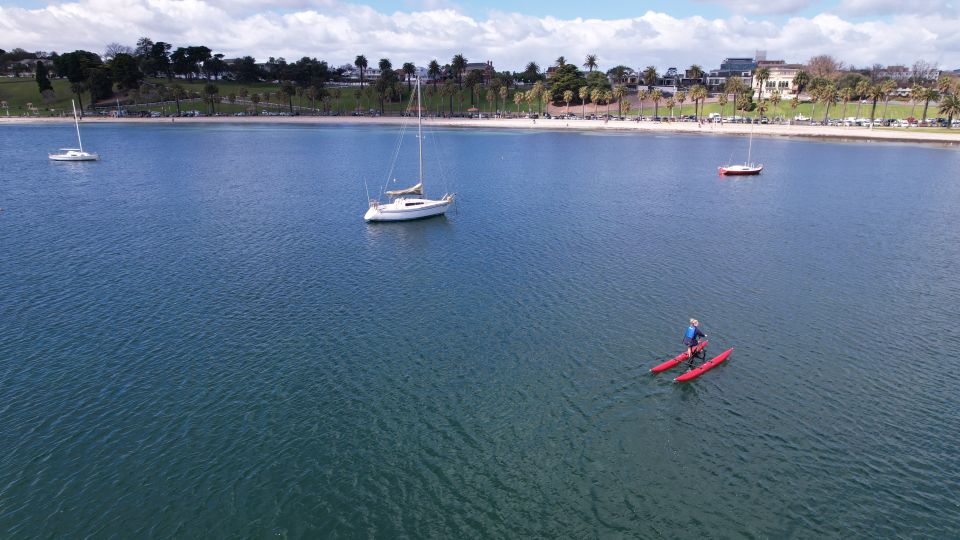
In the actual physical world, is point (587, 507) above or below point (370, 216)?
below

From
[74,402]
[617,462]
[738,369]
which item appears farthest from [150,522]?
[738,369]

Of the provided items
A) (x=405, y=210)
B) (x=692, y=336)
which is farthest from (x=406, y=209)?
(x=692, y=336)

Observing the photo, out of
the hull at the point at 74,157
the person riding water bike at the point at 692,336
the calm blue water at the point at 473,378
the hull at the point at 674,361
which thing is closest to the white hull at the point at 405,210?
the calm blue water at the point at 473,378

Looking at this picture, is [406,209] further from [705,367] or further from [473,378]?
[705,367]

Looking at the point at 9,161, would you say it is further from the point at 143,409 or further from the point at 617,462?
the point at 617,462

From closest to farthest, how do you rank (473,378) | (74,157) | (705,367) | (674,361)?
1. (473,378)
2. (705,367)
3. (674,361)
4. (74,157)

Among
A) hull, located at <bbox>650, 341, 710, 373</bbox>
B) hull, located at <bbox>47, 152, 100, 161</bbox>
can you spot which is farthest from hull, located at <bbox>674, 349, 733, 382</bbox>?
hull, located at <bbox>47, 152, 100, 161</bbox>
